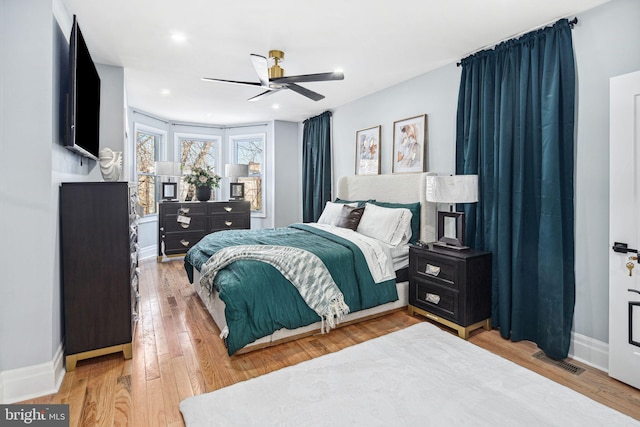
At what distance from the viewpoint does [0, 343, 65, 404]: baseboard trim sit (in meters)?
1.93

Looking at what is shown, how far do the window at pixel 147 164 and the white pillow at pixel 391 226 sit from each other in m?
4.34

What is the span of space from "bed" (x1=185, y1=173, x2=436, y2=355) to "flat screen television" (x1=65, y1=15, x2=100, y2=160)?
4.45 feet

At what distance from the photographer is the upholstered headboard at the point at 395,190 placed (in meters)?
Result: 3.60

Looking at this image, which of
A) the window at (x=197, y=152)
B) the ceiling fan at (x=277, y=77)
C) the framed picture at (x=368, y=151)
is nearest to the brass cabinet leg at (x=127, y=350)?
the ceiling fan at (x=277, y=77)

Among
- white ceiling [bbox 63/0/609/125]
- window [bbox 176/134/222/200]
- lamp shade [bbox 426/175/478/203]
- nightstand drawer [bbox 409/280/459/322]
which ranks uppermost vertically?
white ceiling [bbox 63/0/609/125]

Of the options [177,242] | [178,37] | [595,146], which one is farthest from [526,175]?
[177,242]

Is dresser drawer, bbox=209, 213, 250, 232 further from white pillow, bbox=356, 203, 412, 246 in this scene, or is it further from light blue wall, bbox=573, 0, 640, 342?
light blue wall, bbox=573, 0, 640, 342

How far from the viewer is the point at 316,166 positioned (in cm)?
582

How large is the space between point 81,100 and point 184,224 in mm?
3526

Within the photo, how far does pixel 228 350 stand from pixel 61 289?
1211 mm

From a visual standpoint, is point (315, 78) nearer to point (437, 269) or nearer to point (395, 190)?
point (395, 190)

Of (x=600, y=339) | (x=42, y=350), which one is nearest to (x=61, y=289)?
(x=42, y=350)

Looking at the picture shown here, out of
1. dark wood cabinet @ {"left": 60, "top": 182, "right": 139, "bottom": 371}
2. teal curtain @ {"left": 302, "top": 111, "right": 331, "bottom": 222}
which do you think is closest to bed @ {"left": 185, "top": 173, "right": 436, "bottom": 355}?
dark wood cabinet @ {"left": 60, "top": 182, "right": 139, "bottom": 371}

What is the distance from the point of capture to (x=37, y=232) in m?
2.02
